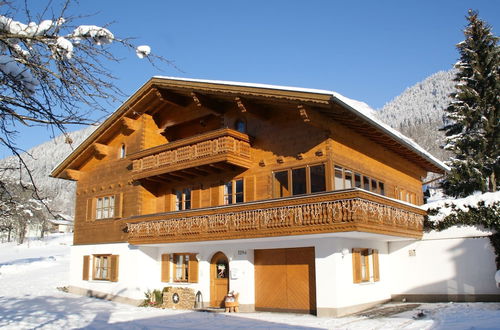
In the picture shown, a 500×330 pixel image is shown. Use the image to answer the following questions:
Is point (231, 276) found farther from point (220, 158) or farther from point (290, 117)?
point (290, 117)

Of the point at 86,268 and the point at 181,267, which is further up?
the point at 181,267

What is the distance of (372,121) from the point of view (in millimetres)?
16828

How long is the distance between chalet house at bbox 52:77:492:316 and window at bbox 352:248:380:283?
0.08m

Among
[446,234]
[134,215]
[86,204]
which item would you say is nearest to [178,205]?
[134,215]

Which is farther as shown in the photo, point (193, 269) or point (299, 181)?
point (193, 269)

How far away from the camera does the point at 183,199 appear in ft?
A: 74.5

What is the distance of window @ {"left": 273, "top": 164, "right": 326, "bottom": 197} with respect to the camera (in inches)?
691

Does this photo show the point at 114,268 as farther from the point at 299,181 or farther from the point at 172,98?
the point at 299,181

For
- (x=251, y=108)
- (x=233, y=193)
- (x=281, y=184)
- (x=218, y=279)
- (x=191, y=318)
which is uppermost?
(x=251, y=108)

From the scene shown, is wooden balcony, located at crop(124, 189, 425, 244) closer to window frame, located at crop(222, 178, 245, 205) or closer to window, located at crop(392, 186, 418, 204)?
window frame, located at crop(222, 178, 245, 205)

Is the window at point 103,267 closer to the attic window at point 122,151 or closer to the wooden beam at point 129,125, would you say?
the attic window at point 122,151

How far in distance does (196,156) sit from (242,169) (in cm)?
208

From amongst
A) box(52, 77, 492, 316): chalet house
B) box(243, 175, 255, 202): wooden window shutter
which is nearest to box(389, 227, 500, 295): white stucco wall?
box(52, 77, 492, 316): chalet house

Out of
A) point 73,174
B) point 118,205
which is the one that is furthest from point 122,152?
point 73,174
